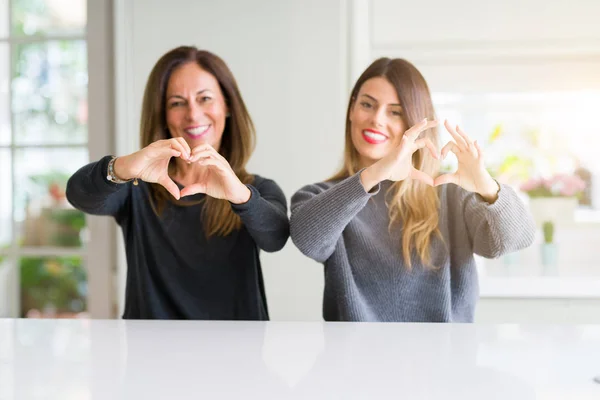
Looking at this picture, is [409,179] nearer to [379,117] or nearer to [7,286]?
[379,117]

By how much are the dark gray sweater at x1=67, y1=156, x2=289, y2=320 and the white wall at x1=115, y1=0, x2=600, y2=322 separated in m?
0.93

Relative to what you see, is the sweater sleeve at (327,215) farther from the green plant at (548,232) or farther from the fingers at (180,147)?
the green plant at (548,232)

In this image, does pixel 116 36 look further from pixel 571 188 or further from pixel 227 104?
pixel 571 188

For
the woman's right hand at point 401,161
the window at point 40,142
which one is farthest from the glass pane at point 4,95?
the woman's right hand at point 401,161

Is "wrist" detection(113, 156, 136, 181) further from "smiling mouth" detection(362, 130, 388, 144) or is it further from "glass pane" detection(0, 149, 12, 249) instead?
"glass pane" detection(0, 149, 12, 249)

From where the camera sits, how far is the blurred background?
2320 mm

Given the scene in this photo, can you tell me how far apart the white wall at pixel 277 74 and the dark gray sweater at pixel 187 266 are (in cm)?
93

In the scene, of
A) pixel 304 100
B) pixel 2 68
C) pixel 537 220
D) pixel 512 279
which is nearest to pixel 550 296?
pixel 512 279

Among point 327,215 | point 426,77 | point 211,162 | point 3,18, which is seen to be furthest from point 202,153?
point 3,18

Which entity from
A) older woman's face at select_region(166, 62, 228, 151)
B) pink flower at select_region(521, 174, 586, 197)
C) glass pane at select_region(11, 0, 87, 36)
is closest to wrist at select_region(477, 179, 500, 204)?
older woman's face at select_region(166, 62, 228, 151)

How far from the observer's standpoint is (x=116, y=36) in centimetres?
241

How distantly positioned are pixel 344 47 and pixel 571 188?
100 cm

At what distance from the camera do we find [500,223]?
1254 mm

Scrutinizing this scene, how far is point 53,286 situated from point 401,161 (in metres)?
1.92
